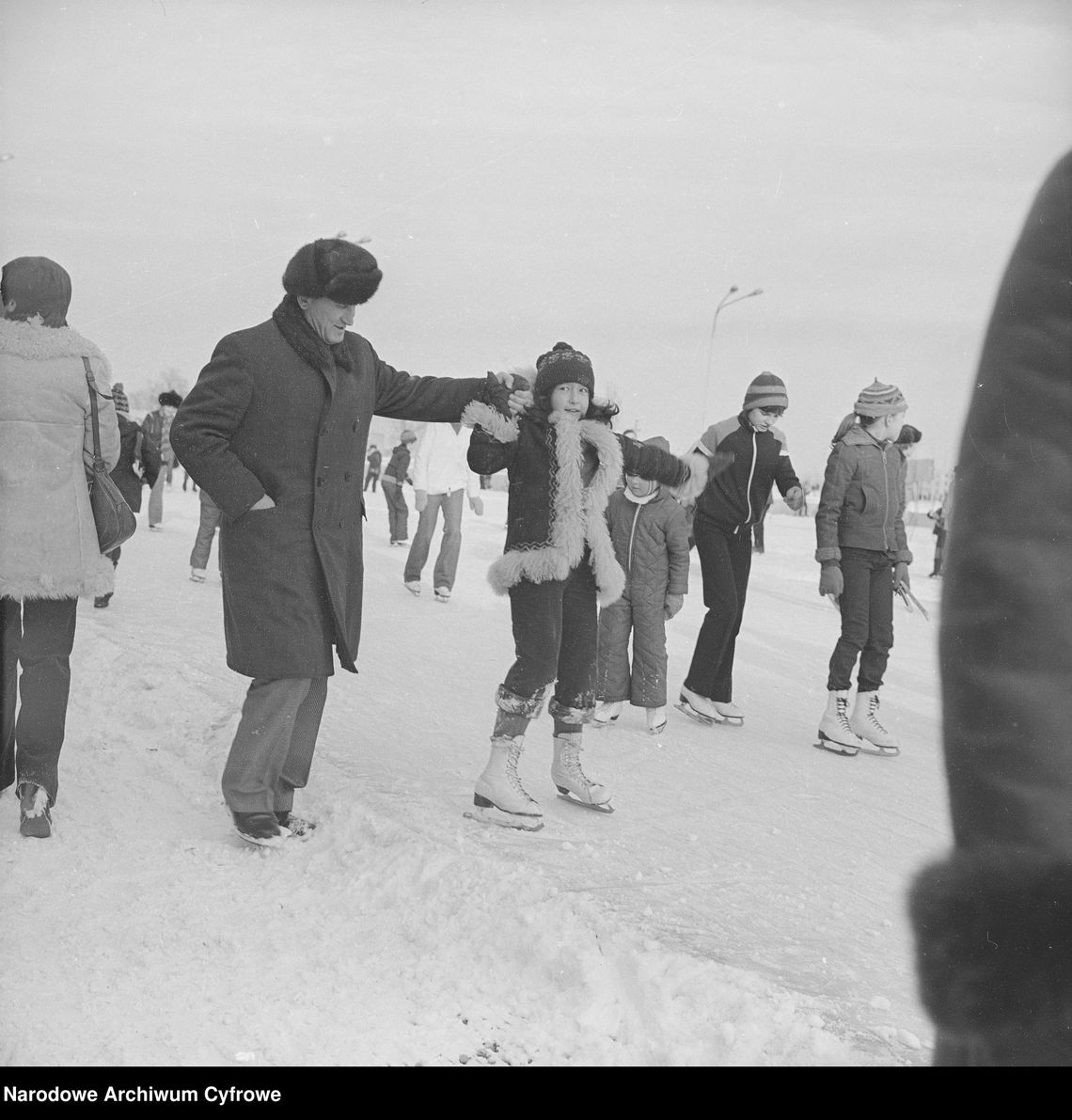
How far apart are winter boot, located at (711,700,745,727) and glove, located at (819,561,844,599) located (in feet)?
2.46

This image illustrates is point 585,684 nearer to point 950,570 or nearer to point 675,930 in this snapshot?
point 675,930

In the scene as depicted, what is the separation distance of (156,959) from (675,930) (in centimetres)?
119

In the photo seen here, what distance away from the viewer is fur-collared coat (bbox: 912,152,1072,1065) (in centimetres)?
56

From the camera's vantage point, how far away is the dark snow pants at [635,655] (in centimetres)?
528

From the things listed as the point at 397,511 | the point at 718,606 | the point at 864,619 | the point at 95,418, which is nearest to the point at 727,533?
the point at 718,606

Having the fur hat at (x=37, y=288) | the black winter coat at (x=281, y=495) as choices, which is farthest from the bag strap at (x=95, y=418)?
the black winter coat at (x=281, y=495)

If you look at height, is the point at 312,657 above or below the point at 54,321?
below

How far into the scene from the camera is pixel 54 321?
323 centimetres

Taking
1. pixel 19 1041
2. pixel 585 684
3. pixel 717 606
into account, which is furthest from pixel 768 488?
pixel 19 1041

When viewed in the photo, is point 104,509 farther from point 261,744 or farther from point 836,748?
point 836,748

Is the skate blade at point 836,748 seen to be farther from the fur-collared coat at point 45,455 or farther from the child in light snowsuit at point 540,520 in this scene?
the fur-collared coat at point 45,455

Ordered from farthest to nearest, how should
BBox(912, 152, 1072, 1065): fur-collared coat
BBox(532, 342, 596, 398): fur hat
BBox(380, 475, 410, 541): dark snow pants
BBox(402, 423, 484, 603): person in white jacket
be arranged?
BBox(380, 475, 410, 541): dark snow pants
BBox(402, 423, 484, 603): person in white jacket
BBox(532, 342, 596, 398): fur hat
BBox(912, 152, 1072, 1065): fur-collared coat

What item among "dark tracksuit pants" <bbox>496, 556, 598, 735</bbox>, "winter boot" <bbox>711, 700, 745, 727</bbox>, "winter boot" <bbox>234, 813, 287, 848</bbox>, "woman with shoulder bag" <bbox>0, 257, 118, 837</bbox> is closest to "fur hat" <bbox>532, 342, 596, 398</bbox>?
"dark tracksuit pants" <bbox>496, 556, 598, 735</bbox>

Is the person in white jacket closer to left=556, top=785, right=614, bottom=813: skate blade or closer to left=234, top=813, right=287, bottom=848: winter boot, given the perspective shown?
left=556, top=785, right=614, bottom=813: skate blade
